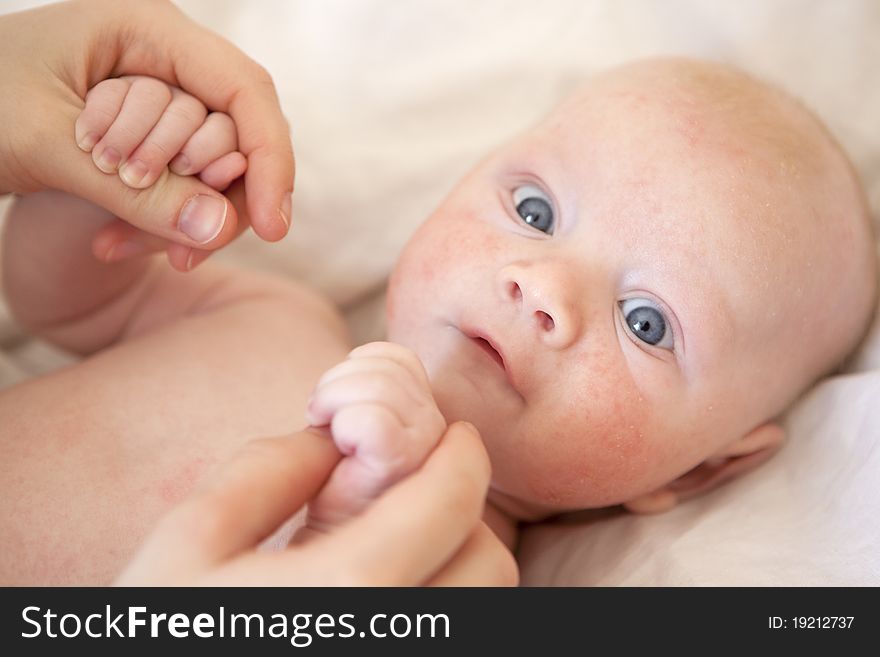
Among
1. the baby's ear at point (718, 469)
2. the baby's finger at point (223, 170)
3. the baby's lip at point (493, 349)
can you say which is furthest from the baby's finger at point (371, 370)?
the baby's ear at point (718, 469)

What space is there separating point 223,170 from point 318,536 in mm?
502

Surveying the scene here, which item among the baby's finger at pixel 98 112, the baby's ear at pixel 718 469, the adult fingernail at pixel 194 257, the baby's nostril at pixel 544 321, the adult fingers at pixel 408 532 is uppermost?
the baby's finger at pixel 98 112

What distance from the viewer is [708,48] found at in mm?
1774

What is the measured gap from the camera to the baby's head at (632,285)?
116 cm

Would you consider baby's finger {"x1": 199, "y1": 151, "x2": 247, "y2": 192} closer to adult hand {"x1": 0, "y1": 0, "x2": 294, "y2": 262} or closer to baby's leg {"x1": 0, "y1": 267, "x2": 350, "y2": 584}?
adult hand {"x1": 0, "y1": 0, "x2": 294, "y2": 262}

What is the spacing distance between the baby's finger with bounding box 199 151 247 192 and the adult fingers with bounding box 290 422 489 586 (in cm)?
48

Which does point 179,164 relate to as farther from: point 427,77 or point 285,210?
point 427,77

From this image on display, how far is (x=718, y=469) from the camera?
4.75 ft

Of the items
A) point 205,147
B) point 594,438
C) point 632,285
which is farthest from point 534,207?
point 205,147

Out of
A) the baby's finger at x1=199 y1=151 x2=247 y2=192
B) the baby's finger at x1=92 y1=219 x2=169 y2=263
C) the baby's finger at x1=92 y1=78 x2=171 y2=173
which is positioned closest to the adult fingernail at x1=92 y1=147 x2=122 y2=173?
the baby's finger at x1=92 y1=78 x2=171 y2=173

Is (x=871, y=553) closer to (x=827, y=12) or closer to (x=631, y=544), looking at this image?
(x=631, y=544)

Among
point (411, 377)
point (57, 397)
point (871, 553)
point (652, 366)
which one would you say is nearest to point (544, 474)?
point (652, 366)

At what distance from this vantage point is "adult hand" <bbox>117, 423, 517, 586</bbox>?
30.9 inches

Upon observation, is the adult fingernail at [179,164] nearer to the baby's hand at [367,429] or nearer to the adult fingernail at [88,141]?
the adult fingernail at [88,141]
